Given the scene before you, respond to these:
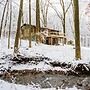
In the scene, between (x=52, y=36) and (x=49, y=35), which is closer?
(x=49, y=35)

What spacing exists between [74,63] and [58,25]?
6690 centimetres

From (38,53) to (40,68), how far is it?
531 centimetres

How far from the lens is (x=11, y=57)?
19.8 meters

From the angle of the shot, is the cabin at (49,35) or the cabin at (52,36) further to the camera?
the cabin at (52,36)

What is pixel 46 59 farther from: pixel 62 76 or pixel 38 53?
pixel 62 76

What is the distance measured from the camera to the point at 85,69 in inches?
651

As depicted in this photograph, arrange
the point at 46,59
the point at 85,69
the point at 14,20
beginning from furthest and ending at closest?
the point at 14,20 → the point at 46,59 → the point at 85,69

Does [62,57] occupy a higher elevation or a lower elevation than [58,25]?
lower

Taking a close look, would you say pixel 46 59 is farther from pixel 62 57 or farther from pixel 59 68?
pixel 59 68

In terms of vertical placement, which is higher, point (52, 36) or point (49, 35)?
point (49, 35)

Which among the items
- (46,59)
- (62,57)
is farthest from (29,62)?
(62,57)

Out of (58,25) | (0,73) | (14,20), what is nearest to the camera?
(0,73)

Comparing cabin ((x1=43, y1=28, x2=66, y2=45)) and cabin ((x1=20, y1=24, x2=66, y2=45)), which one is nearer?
cabin ((x1=20, y1=24, x2=66, y2=45))

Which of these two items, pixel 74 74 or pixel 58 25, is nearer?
pixel 74 74
